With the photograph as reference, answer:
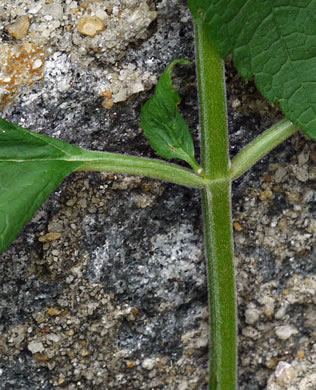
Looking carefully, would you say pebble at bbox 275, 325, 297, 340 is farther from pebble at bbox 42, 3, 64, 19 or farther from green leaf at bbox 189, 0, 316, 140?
pebble at bbox 42, 3, 64, 19

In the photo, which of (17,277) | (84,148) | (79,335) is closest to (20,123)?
(84,148)

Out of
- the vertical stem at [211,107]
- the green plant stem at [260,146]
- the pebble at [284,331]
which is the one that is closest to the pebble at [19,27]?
the vertical stem at [211,107]

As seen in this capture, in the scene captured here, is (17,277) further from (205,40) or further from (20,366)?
(205,40)

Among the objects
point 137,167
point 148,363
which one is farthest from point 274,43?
point 148,363

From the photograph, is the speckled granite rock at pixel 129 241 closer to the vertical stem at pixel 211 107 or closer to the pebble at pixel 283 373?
the pebble at pixel 283 373

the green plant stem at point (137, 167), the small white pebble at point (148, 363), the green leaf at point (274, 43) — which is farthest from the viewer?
the small white pebble at point (148, 363)

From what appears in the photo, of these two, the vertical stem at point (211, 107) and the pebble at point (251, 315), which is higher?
the vertical stem at point (211, 107)

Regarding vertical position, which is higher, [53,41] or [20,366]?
[53,41]
